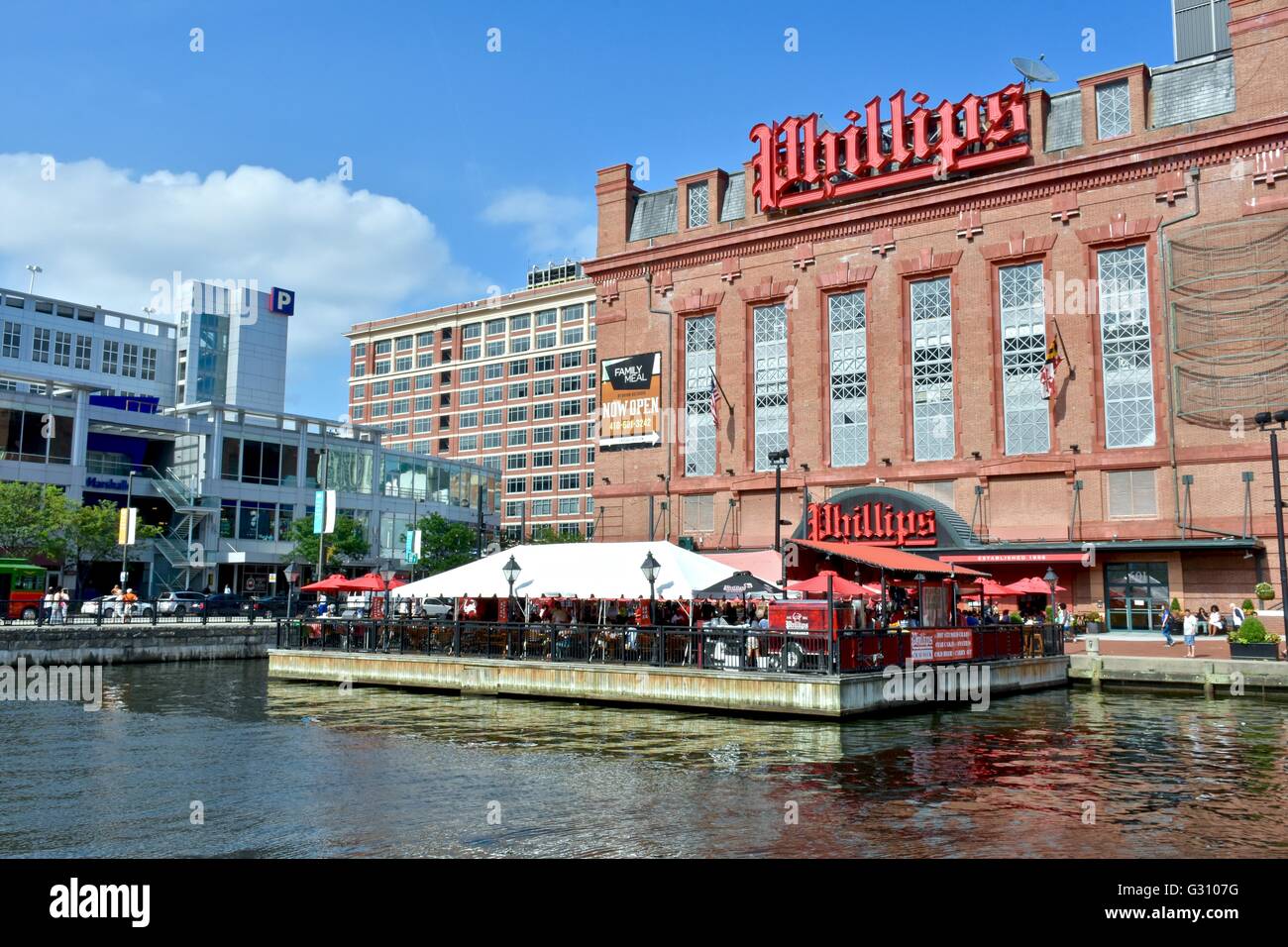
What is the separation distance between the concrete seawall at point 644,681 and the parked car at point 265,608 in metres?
16.0

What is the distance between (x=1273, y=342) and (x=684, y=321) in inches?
1067

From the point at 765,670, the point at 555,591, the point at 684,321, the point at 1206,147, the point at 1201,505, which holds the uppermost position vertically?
the point at 1206,147

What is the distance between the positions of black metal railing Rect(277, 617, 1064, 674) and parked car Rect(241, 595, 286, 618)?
14.8 m

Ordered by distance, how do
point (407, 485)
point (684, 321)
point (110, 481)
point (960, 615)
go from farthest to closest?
point (407, 485) < point (110, 481) < point (684, 321) < point (960, 615)

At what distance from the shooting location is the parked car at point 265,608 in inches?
2010

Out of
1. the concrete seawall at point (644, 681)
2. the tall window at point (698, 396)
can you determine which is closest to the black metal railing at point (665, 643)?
the concrete seawall at point (644, 681)

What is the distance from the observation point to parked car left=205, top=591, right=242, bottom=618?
5009cm

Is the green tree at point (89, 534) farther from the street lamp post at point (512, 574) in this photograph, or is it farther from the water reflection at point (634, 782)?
the street lamp post at point (512, 574)

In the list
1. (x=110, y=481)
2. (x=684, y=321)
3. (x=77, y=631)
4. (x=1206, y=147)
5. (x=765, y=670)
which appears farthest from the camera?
(x=110, y=481)
